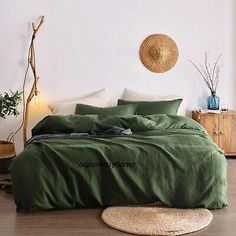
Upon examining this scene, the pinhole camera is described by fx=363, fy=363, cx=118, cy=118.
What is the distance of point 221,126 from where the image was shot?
4598 mm

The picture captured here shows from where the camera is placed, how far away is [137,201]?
2908mm

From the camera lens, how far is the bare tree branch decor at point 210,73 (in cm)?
488

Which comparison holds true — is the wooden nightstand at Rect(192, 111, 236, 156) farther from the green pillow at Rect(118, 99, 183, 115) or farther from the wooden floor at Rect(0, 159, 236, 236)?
the wooden floor at Rect(0, 159, 236, 236)

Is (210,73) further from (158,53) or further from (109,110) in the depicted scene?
(109,110)

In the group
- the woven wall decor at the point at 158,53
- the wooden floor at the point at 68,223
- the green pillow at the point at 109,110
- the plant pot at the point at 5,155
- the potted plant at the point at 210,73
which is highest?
the woven wall decor at the point at 158,53

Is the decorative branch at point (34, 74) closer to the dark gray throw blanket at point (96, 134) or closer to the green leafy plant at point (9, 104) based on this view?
the green leafy plant at point (9, 104)

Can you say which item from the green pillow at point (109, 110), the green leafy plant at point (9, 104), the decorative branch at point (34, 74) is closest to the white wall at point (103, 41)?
the decorative branch at point (34, 74)

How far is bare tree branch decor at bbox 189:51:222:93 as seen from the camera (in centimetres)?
488

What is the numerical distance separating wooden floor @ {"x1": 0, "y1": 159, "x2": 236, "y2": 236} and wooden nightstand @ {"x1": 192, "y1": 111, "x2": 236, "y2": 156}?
165 cm

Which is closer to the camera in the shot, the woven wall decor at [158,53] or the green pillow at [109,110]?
the green pillow at [109,110]

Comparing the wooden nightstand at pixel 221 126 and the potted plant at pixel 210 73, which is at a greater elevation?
the potted plant at pixel 210 73

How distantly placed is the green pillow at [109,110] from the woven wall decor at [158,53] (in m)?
0.80

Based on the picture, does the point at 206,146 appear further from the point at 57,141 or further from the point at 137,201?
the point at 57,141

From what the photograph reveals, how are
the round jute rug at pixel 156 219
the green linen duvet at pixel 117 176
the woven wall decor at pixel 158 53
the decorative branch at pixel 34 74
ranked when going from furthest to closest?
the woven wall decor at pixel 158 53, the decorative branch at pixel 34 74, the green linen duvet at pixel 117 176, the round jute rug at pixel 156 219
